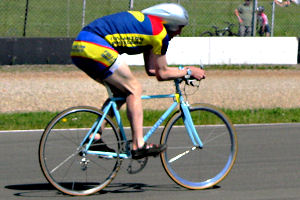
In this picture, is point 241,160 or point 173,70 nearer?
point 173,70

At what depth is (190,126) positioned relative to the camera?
600 centimetres

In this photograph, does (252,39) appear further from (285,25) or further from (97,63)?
(97,63)

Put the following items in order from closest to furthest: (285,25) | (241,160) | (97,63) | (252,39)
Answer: (97,63) → (241,160) → (252,39) → (285,25)

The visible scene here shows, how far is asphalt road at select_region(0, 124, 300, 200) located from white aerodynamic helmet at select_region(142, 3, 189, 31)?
56.4 inches

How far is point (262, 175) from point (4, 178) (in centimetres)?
246

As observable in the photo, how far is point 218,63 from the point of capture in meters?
17.4

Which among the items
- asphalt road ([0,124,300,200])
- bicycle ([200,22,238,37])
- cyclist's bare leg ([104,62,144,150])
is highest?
cyclist's bare leg ([104,62,144,150])

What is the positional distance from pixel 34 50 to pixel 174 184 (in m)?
10.5

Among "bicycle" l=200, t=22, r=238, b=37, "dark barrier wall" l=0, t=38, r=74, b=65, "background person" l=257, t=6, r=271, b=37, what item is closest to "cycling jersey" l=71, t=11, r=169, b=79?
"dark barrier wall" l=0, t=38, r=74, b=65

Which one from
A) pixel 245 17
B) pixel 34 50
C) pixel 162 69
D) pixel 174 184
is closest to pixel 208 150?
pixel 174 184

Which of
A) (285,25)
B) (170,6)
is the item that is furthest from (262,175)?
(285,25)

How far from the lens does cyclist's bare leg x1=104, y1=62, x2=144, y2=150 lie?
5598 millimetres

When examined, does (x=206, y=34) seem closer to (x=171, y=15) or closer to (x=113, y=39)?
(x=171, y=15)

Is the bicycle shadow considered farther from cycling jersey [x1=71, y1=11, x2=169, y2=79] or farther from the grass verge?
the grass verge
